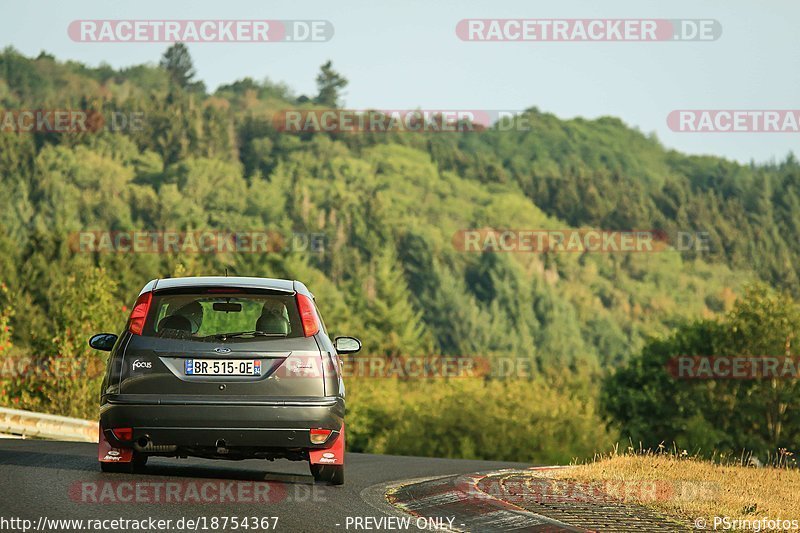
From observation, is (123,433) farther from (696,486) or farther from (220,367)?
(696,486)

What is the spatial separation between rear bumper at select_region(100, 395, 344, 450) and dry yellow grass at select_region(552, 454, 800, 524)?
3166 mm

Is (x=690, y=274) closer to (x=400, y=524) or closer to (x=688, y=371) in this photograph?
(x=688, y=371)

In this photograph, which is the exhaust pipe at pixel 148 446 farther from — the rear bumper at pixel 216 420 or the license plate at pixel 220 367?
the license plate at pixel 220 367

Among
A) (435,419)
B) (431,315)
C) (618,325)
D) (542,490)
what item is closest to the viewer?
(542,490)

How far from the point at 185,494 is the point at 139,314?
1724mm

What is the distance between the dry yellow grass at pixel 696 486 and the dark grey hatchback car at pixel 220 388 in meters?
3.15

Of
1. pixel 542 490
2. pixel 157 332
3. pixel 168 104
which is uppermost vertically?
pixel 168 104

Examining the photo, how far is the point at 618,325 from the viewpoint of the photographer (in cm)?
17350

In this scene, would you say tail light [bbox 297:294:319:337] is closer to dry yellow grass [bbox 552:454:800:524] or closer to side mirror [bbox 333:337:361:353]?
side mirror [bbox 333:337:361:353]

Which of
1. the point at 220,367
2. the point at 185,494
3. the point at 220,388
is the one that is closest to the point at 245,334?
the point at 220,367

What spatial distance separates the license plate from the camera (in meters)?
11.2

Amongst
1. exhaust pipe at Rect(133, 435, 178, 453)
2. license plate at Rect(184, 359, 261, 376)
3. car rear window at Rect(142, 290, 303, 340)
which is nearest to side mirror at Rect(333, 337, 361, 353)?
car rear window at Rect(142, 290, 303, 340)

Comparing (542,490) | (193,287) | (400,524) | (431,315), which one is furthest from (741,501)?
(431,315)

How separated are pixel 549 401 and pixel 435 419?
8449mm
